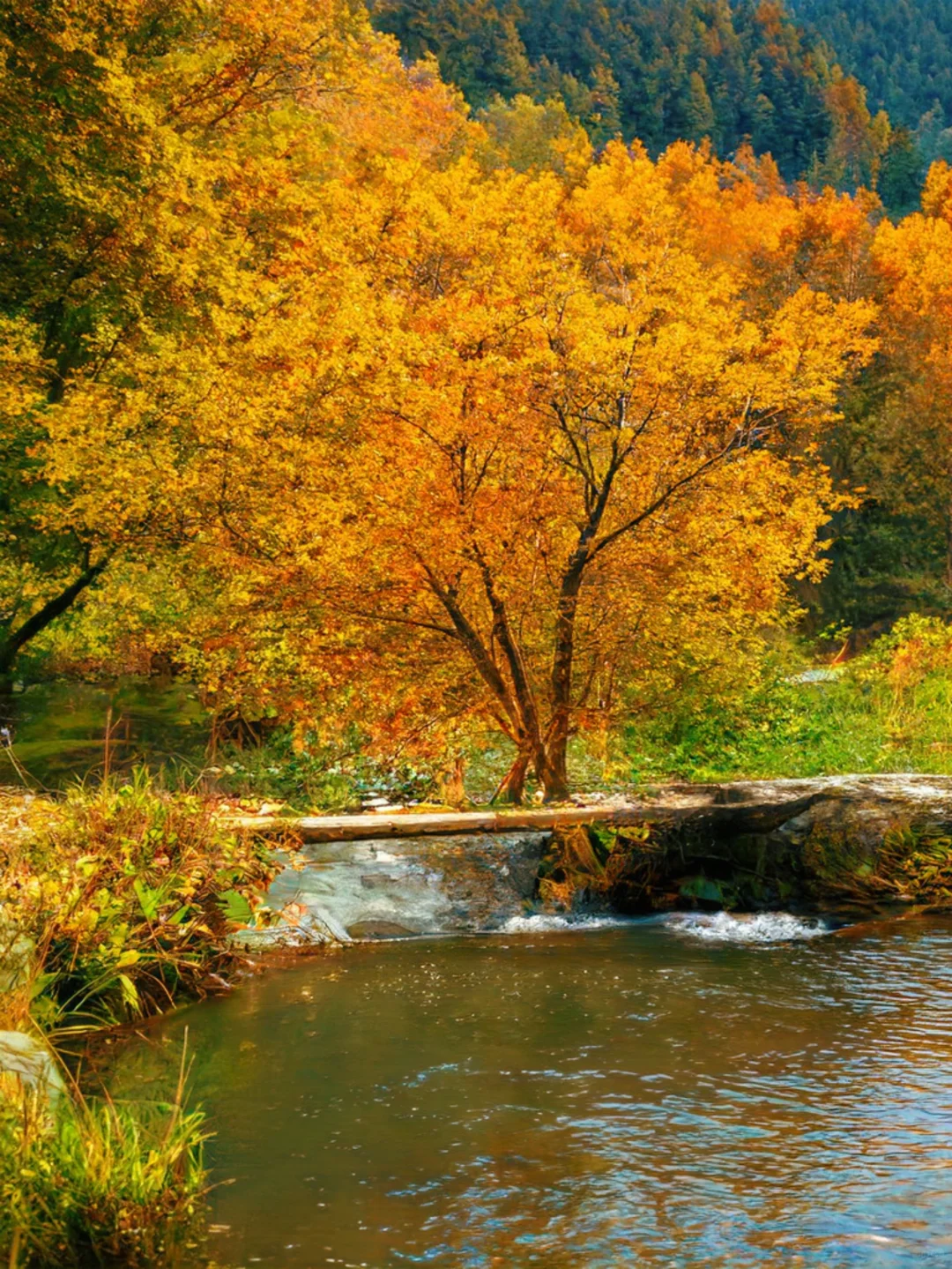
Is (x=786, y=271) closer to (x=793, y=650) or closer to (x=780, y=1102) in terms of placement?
(x=793, y=650)

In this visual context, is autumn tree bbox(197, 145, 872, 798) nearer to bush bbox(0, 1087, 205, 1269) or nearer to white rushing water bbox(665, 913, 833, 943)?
white rushing water bbox(665, 913, 833, 943)

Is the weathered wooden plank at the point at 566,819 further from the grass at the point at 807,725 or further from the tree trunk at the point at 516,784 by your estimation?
the grass at the point at 807,725

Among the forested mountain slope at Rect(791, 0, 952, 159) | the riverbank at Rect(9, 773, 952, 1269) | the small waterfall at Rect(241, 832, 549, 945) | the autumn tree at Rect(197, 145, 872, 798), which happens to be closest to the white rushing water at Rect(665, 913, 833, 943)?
the riverbank at Rect(9, 773, 952, 1269)

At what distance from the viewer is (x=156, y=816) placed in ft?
22.6

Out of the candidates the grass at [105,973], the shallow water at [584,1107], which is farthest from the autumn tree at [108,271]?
the shallow water at [584,1107]

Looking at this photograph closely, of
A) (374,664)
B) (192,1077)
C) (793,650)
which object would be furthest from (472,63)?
(192,1077)

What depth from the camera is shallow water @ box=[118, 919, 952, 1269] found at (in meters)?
3.78

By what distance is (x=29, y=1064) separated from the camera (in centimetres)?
420

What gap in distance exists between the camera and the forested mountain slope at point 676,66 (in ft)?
273

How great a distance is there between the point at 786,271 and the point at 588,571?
24266mm

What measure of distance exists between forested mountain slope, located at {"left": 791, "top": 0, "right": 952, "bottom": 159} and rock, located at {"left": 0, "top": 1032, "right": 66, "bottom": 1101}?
438 feet

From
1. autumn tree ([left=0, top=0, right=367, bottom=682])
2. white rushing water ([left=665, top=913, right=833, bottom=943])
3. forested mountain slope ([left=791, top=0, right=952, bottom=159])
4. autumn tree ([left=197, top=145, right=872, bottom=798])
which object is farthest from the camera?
forested mountain slope ([left=791, top=0, right=952, bottom=159])

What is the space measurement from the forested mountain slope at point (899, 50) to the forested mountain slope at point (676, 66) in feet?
60.2

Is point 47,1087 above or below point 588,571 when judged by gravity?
below
